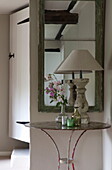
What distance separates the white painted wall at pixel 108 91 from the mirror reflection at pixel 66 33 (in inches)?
5.3

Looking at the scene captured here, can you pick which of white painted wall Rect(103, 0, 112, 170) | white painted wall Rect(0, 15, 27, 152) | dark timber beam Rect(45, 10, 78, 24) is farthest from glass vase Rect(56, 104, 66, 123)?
white painted wall Rect(0, 15, 27, 152)

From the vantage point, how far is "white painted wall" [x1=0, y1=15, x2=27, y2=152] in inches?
200

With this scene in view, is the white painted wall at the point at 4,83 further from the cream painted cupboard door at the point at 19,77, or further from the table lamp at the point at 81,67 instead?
the table lamp at the point at 81,67

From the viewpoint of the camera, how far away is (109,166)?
296cm

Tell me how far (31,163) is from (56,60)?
0.99 metres

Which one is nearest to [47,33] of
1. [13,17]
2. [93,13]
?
[93,13]

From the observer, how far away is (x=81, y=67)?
273cm

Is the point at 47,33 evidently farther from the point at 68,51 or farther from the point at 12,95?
the point at 12,95

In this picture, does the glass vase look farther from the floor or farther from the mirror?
the floor

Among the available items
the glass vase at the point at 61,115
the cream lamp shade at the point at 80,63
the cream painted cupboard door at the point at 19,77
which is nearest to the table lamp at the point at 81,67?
the cream lamp shade at the point at 80,63

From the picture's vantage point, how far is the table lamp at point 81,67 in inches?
108

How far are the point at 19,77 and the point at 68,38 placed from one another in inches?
72.0

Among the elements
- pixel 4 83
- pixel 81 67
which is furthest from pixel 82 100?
pixel 4 83

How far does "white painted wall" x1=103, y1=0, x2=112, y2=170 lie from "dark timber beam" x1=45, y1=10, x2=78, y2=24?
1.05ft
